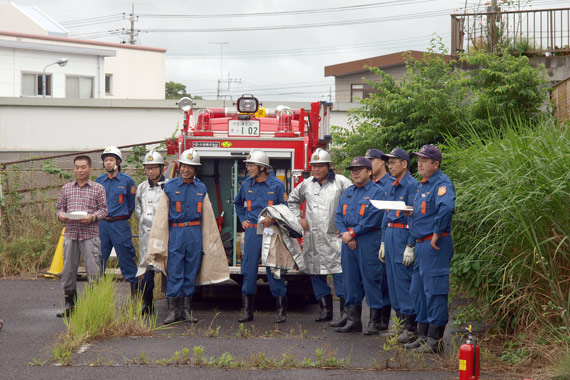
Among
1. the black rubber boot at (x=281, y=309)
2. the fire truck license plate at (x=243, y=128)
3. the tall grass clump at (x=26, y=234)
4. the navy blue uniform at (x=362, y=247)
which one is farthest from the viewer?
the tall grass clump at (x=26, y=234)

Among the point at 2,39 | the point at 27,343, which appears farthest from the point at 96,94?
the point at 27,343

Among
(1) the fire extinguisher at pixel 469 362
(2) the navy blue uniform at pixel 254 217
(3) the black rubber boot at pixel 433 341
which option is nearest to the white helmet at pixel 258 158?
(2) the navy blue uniform at pixel 254 217

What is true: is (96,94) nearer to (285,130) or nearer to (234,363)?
(285,130)

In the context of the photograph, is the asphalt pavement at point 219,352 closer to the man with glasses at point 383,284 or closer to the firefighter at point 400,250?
the man with glasses at point 383,284

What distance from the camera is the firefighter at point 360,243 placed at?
8.77 meters

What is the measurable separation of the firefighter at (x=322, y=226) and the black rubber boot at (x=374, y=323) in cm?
71

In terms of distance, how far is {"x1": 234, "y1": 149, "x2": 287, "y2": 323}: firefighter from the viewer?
9625 mm

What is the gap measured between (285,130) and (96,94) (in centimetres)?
2904

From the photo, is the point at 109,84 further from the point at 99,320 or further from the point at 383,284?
the point at 99,320

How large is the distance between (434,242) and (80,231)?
4.48m

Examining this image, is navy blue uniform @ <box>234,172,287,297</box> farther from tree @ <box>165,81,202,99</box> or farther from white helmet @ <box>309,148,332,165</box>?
tree @ <box>165,81,202,99</box>

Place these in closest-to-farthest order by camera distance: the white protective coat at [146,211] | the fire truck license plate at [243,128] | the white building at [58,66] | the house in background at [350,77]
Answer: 1. the white protective coat at [146,211]
2. the fire truck license plate at [243,128]
3. the house in background at [350,77]
4. the white building at [58,66]

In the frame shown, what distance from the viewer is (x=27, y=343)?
8047 millimetres

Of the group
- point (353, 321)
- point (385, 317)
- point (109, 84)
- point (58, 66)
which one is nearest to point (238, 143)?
point (353, 321)
